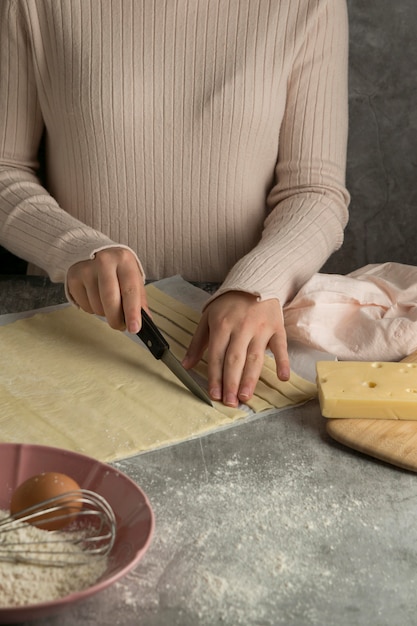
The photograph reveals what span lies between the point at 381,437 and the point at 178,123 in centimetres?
66

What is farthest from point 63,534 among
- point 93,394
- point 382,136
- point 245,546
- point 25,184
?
point 382,136

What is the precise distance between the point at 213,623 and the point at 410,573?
7.1 inches

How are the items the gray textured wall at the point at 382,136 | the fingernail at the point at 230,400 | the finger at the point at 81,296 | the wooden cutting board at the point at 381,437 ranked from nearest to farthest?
the wooden cutting board at the point at 381,437, the fingernail at the point at 230,400, the finger at the point at 81,296, the gray textured wall at the point at 382,136

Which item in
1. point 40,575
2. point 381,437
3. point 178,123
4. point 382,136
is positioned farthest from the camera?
point 382,136

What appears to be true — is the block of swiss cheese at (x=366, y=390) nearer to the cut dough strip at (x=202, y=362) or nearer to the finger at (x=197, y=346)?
the cut dough strip at (x=202, y=362)

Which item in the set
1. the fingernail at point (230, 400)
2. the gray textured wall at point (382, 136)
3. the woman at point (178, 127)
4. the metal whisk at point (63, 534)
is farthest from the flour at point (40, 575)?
the gray textured wall at point (382, 136)

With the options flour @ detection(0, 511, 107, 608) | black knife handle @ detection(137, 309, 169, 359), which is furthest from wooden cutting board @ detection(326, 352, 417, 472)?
flour @ detection(0, 511, 107, 608)

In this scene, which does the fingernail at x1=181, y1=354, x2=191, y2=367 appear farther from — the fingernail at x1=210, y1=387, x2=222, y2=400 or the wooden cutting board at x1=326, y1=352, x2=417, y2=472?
the wooden cutting board at x1=326, y1=352, x2=417, y2=472

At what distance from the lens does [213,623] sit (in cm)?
65

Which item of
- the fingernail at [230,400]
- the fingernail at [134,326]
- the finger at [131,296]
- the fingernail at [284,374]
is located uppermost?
the finger at [131,296]

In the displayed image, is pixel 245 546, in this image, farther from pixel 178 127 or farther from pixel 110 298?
pixel 178 127

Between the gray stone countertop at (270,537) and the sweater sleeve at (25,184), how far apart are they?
1.29ft

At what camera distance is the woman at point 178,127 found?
1311 millimetres

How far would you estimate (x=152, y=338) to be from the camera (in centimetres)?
104
